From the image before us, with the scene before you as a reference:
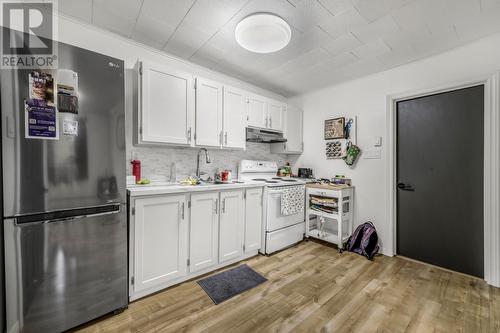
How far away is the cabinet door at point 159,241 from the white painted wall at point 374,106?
2.55 m

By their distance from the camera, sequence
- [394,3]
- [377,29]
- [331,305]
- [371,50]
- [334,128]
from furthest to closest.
Result: 1. [334,128]
2. [371,50]
3. [377,29]
4. [331,305]
5. [394,3]

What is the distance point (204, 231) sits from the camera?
2.23 m

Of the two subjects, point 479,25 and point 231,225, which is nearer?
point 479,25

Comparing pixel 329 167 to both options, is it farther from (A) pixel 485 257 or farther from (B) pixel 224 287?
(B) pixel 224 287

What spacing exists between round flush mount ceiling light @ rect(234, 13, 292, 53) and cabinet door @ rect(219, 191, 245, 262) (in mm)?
1557

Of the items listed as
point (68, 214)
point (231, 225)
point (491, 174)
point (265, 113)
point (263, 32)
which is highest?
point (263, 32)

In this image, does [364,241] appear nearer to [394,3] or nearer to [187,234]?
[187,234]

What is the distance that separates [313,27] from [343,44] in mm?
523

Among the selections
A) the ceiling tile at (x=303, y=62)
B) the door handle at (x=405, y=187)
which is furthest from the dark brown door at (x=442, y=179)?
the ceiling tile at (x=303, y=62)

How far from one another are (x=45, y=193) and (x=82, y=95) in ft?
2.36

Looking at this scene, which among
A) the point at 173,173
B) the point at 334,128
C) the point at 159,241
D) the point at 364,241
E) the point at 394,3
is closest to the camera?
the point at 394,3

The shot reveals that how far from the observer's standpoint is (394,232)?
9.25 feet

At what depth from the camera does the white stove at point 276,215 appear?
2.79 m

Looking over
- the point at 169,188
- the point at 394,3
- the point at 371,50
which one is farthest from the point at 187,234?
the point at 371,50
